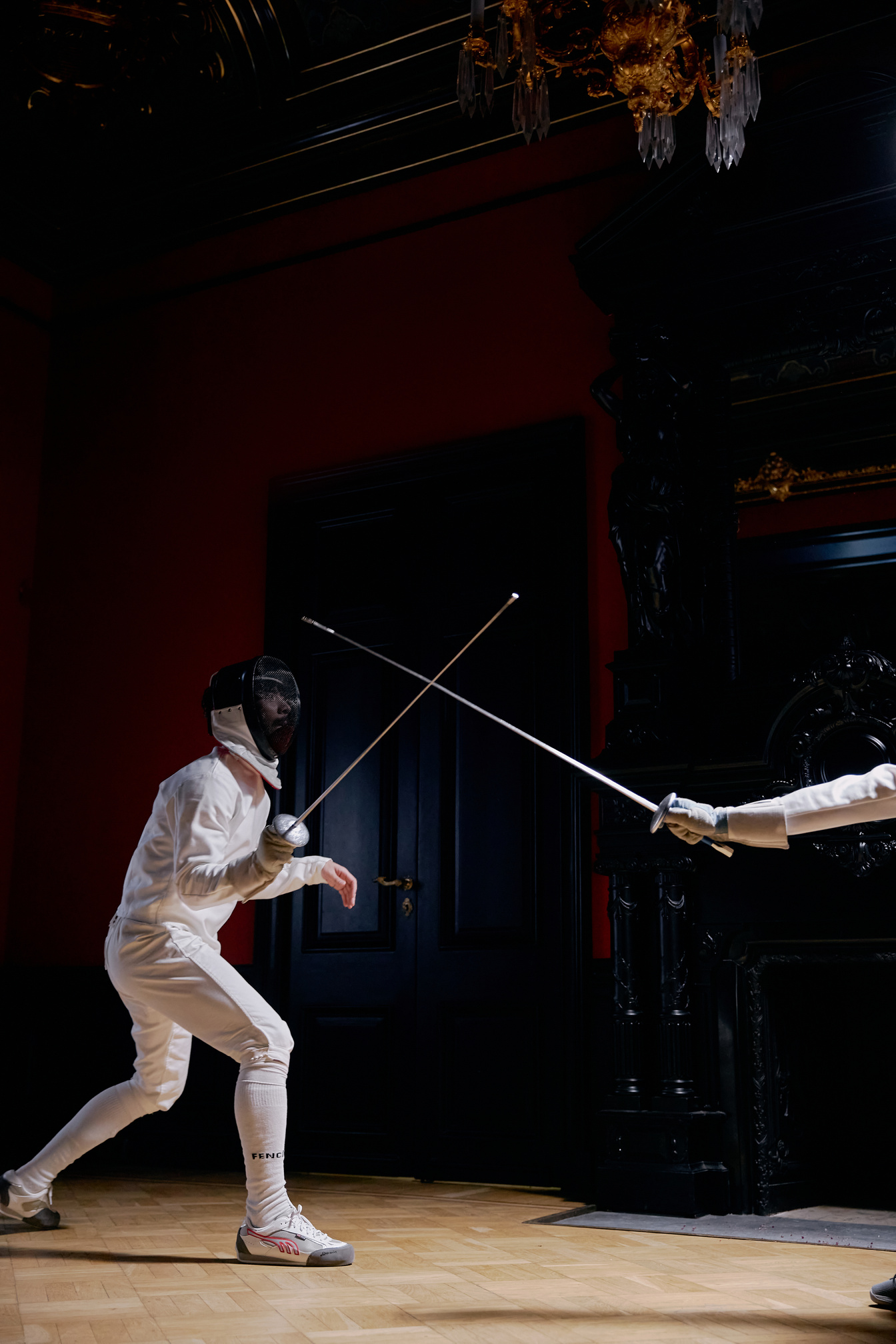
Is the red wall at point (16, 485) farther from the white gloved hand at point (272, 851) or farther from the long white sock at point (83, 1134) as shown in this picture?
the white gloved hand at point (272, 851)

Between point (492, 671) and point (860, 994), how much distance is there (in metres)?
1.69

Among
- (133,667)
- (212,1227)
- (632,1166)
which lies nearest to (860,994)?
(632,1166)

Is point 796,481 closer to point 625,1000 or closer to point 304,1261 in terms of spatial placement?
point 625,1000

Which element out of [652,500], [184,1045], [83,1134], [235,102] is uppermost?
[235,102]

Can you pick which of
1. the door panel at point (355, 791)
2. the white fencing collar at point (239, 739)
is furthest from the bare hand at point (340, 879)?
the door panel at point (355, 791)

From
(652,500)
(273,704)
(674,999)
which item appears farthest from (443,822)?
(273,704)

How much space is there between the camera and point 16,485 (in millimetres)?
5918

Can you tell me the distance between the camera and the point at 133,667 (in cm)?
556

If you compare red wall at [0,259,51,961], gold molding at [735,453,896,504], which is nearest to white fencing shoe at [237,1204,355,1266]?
gold molding at [735,453,896,504]

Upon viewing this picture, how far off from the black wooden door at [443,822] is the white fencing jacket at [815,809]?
6.66ft

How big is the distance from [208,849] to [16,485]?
3579 mm

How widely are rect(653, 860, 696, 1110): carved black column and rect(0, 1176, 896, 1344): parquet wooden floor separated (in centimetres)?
47

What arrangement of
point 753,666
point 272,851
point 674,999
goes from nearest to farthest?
point 272,851 → point 674,999 → point 753,666

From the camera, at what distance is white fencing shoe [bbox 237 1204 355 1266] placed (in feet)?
9.21
